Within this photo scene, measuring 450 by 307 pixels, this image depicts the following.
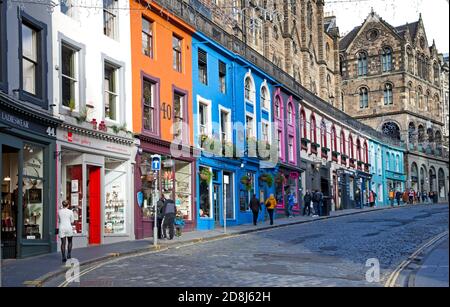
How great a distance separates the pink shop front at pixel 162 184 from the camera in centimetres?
2381

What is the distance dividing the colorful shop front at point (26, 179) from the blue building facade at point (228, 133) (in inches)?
360

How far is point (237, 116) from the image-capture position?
33.6m

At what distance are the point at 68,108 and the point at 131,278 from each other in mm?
9356

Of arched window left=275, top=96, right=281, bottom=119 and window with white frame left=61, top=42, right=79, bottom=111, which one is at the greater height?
arched window left=275, top=96, right=281, bottom=119

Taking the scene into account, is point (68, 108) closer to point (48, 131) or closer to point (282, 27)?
point (48, 131)

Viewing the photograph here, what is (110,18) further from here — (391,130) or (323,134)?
(391,130)

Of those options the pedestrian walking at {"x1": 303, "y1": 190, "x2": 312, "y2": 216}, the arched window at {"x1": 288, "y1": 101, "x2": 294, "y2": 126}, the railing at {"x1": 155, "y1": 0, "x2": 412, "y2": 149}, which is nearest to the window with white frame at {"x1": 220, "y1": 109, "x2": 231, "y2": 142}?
the railing at {"x1": 155, "y1": 0, "x2": 412, "y2": 149}

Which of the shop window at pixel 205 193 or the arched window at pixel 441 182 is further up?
the arched window at pixel 441 182

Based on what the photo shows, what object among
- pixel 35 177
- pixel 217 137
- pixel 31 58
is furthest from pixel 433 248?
pixel 217 137

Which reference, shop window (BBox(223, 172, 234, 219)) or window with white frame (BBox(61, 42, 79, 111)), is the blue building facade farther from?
window with white frame (BBox(61, 42, 79, 111))

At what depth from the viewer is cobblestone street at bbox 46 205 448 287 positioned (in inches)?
455

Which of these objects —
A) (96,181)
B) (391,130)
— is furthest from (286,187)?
(391,130)

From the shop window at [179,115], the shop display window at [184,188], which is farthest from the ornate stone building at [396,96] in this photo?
the shop display window at [184,188]

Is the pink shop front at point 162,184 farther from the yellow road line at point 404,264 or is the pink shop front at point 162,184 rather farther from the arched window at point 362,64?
the arched window at point 362,64
